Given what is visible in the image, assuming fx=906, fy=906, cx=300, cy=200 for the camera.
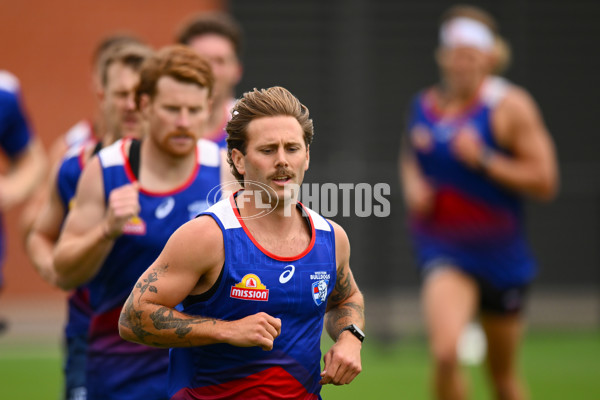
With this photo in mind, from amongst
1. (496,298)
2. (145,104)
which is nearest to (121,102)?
(145,104)

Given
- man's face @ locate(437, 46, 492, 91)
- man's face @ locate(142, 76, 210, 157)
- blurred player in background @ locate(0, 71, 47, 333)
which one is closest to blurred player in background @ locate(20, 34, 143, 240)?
blurred player in background @ locate(0, 71, 47, 333)

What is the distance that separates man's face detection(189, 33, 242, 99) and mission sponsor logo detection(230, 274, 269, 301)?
2.56 meters

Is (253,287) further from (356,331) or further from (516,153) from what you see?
(516,153)

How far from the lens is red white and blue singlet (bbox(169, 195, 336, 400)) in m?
3.01

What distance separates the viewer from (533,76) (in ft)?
47.5

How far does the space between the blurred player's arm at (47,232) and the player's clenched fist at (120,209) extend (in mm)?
774

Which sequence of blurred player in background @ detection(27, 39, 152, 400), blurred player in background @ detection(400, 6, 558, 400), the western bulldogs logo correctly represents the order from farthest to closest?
blurred player in background @ detection(400, 6, 558, 400)
blurred player in background @ detection(27, 39, 152, 400)
the western bulldogs logo

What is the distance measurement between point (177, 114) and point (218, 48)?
1.76 metres

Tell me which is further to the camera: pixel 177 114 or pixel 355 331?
pixel 177 114

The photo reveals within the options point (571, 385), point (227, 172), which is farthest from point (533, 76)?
point (227, 172)

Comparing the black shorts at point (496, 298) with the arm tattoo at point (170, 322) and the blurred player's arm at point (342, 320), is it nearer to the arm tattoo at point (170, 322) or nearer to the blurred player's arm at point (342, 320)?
the blurred player's arm at point (342, 320)

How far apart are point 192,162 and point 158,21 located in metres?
10.2

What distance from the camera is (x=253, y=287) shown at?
9.84 feet

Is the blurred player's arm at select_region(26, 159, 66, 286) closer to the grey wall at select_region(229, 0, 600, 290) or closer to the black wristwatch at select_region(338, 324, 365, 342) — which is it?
the black wristwatch at select_region(338, 324, 365, 342)
